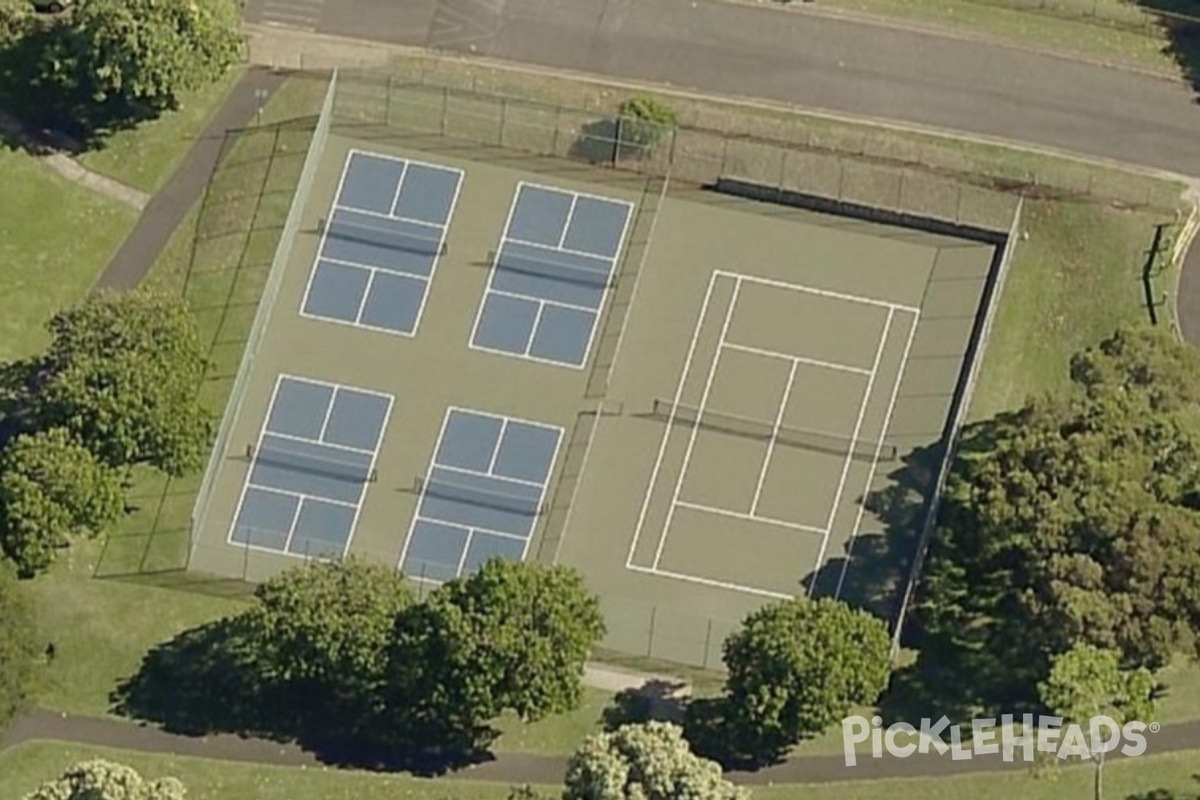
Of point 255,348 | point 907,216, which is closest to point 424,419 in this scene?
point 255,348

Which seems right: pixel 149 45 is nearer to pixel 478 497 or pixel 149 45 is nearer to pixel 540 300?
pixel 540 300

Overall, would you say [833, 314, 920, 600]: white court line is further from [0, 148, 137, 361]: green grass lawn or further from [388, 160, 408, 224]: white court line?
[0, 148, 137, 361]: green grass lawn

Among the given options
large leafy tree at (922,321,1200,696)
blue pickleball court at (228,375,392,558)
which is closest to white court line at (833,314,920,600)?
large leafy tree at (922,321,1200,696)

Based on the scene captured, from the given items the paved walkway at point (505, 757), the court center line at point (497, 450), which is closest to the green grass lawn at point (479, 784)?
the paved walkway at point (505, 757)

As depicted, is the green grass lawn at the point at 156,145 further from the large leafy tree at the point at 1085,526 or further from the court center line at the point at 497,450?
the large leafy tree at the point at 1085,526

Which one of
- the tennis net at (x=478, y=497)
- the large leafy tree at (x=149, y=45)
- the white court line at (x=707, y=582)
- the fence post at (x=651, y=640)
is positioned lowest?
the fence post at (x=651, y=640)

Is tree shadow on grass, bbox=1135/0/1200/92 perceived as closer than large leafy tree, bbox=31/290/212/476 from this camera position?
No

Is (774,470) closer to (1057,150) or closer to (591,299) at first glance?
(591,299)

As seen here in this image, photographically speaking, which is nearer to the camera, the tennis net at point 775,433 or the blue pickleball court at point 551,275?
the tennis net at point 775,433
